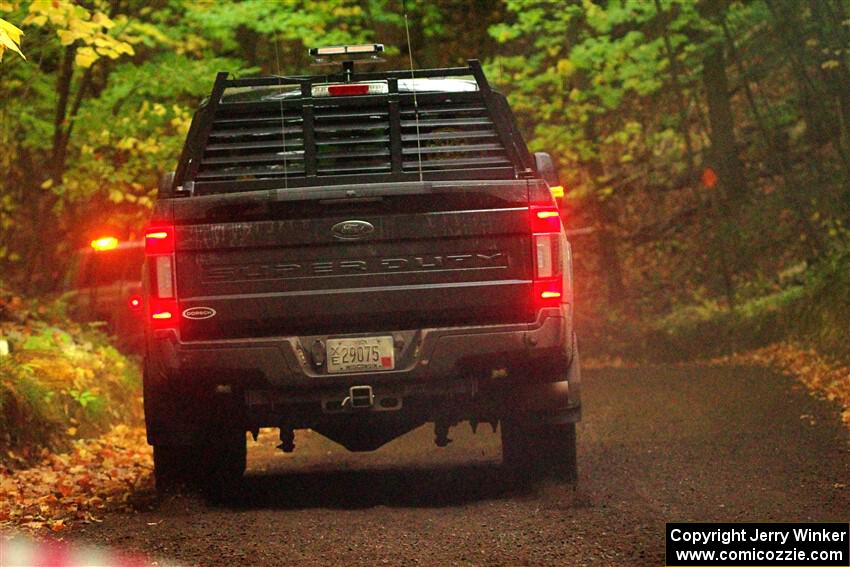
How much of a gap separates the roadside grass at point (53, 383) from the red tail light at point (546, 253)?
5.37m

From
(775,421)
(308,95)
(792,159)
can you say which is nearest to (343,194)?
(308,95)

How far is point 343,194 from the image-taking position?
27.2 ft

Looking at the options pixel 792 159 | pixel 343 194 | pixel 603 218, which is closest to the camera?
pixel 343 194

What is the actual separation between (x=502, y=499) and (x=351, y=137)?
2.38 metres

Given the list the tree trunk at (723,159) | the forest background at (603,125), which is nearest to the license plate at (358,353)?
the forest background at (603,125)

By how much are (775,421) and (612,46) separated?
12655 mm

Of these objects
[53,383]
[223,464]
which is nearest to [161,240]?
[223,464]

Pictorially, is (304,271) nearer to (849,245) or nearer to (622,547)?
(622,547)

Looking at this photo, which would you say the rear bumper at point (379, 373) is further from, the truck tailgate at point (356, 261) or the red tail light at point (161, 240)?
the red tail light at point (161, 240)

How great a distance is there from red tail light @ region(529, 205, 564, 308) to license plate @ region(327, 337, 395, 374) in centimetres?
86

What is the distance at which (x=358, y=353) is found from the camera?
838 centimetres

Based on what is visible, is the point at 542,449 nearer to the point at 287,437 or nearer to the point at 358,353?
the point at 287,437

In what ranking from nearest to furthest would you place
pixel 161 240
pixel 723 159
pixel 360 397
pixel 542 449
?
pixel 161 240 → pixel 360 397 → pixel 542 449 → pixel 723 159

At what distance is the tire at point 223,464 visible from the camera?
9500mm
